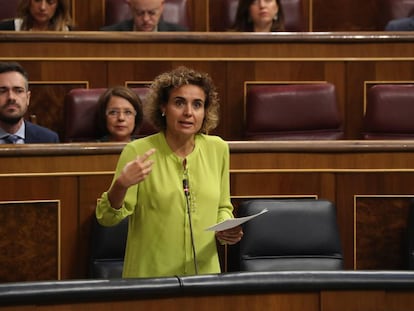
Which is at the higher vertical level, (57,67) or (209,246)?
(57,67)

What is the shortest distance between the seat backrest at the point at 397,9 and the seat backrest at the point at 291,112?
0.51m

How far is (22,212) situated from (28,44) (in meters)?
0.52

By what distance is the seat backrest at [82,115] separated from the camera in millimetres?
1646

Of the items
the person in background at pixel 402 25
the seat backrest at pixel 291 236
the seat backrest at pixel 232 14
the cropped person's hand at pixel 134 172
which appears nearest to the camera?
the cropped person's hand at pixel 134 172

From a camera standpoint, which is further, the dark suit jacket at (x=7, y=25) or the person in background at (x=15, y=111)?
the dark suit jacket at (x=7, y=25)

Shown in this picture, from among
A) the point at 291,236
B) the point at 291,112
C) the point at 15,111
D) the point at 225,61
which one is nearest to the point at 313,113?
the point at 291,112

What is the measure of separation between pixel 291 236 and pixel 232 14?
0.89 meters

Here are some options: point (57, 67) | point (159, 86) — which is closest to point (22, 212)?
point (159, 86)

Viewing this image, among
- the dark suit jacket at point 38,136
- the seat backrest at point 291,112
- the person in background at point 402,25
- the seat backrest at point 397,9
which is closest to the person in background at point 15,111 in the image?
the dark suit jacket at point 38,136

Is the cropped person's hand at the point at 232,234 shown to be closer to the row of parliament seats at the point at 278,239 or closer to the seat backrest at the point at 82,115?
the row of parliament seats at the point at 278,239

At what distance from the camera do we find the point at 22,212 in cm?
135

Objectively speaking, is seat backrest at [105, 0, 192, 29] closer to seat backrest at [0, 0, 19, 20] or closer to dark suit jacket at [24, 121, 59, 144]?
seat backrest at [0, 0, 19, 20]

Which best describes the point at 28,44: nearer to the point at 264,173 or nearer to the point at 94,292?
the point at 264,173

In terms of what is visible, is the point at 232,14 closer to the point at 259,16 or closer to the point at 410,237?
the point at 259,16
